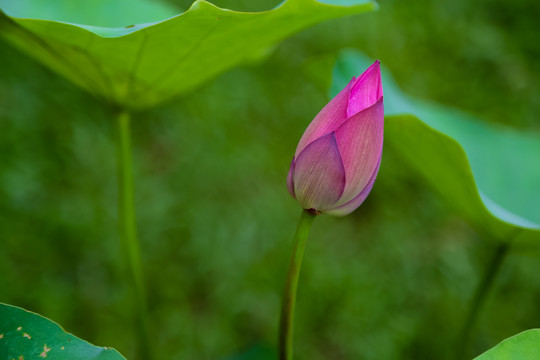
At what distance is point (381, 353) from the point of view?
4.48 feet

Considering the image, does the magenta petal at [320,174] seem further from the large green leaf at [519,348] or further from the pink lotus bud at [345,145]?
the large green leaf at [519,348]

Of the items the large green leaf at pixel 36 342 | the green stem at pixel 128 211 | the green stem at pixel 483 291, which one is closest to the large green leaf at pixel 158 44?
the green stem at pixel 128 211

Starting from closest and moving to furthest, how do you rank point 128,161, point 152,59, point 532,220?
point 152,59 → point 128,161 → point 532,220

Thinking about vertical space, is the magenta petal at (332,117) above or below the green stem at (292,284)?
above

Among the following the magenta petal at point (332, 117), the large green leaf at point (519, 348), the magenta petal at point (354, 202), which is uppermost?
the magenta petal at point (332, 117)

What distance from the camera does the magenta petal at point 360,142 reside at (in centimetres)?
52

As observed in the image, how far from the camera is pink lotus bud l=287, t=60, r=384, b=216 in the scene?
52cm

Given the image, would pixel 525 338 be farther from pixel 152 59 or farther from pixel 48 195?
pixel 48 195

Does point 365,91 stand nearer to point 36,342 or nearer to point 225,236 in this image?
point 36,342

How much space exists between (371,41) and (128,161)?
1.32m

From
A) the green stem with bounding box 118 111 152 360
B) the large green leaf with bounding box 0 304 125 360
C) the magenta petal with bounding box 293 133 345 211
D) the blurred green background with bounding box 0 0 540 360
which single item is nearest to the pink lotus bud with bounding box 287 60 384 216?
the magenta petal with bounding box 293 133 345 211

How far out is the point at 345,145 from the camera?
20.5 inches

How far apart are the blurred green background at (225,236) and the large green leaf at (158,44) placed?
1.64 ft

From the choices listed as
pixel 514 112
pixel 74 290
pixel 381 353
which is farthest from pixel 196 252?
pixel 514 112
